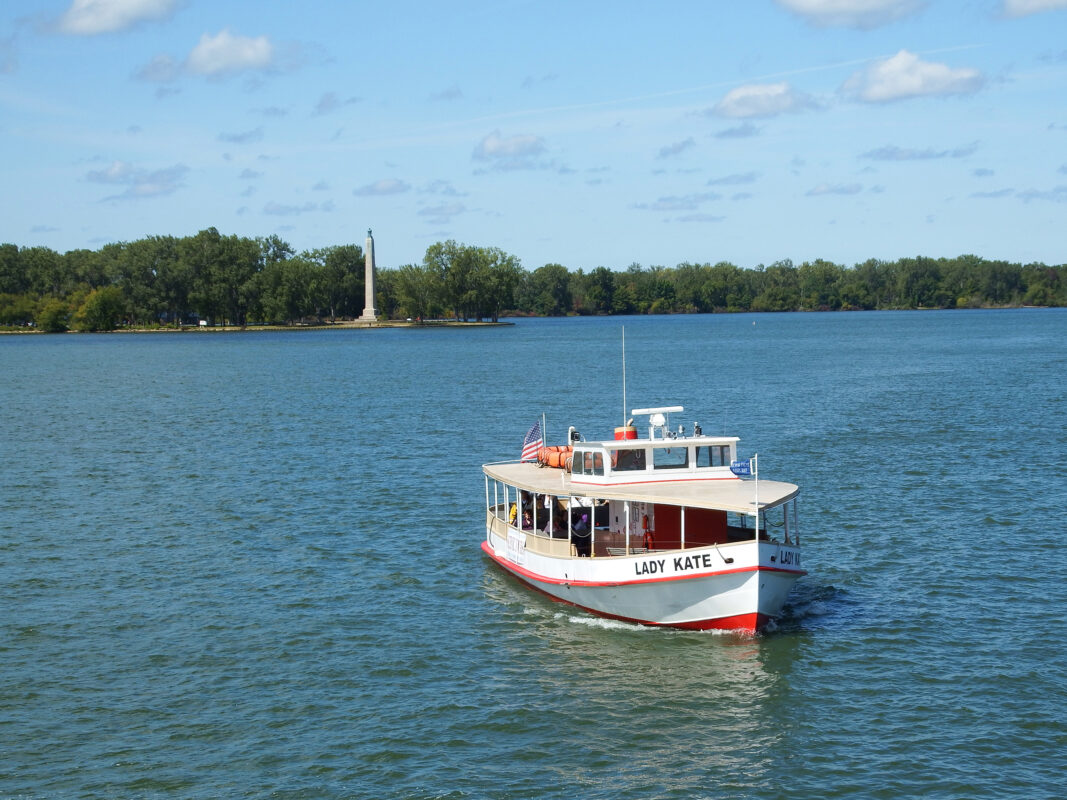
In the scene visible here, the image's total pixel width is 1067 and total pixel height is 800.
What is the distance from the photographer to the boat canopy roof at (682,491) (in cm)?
2689

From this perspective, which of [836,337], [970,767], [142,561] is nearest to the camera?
[970,767]

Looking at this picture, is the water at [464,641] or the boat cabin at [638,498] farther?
the boat cabin at [638,498]

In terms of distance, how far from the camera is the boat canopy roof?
2689cm

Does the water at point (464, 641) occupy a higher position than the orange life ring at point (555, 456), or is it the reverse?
the orange life ring at point (555, 456)

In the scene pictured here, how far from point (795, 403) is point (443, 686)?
185 ft

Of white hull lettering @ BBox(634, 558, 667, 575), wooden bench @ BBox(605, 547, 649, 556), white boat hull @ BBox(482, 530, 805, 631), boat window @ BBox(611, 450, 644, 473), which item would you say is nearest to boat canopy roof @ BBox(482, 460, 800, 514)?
boat window @ BBox(611, 450, 644, 473)

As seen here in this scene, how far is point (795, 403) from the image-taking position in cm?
7706

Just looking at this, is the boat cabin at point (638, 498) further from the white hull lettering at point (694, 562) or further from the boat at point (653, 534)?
the white hull lettering at point (694, 562)

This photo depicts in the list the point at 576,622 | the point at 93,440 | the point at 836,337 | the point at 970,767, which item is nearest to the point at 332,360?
the point at 93,440

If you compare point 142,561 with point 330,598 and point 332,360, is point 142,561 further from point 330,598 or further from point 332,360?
point 332,360

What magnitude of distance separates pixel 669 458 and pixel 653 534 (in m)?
3.32

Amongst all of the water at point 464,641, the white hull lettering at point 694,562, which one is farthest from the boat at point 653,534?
the water at point 464,641

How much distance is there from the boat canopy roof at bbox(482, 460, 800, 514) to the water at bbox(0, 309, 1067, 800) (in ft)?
11.4

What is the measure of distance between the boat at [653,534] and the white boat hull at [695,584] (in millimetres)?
28
